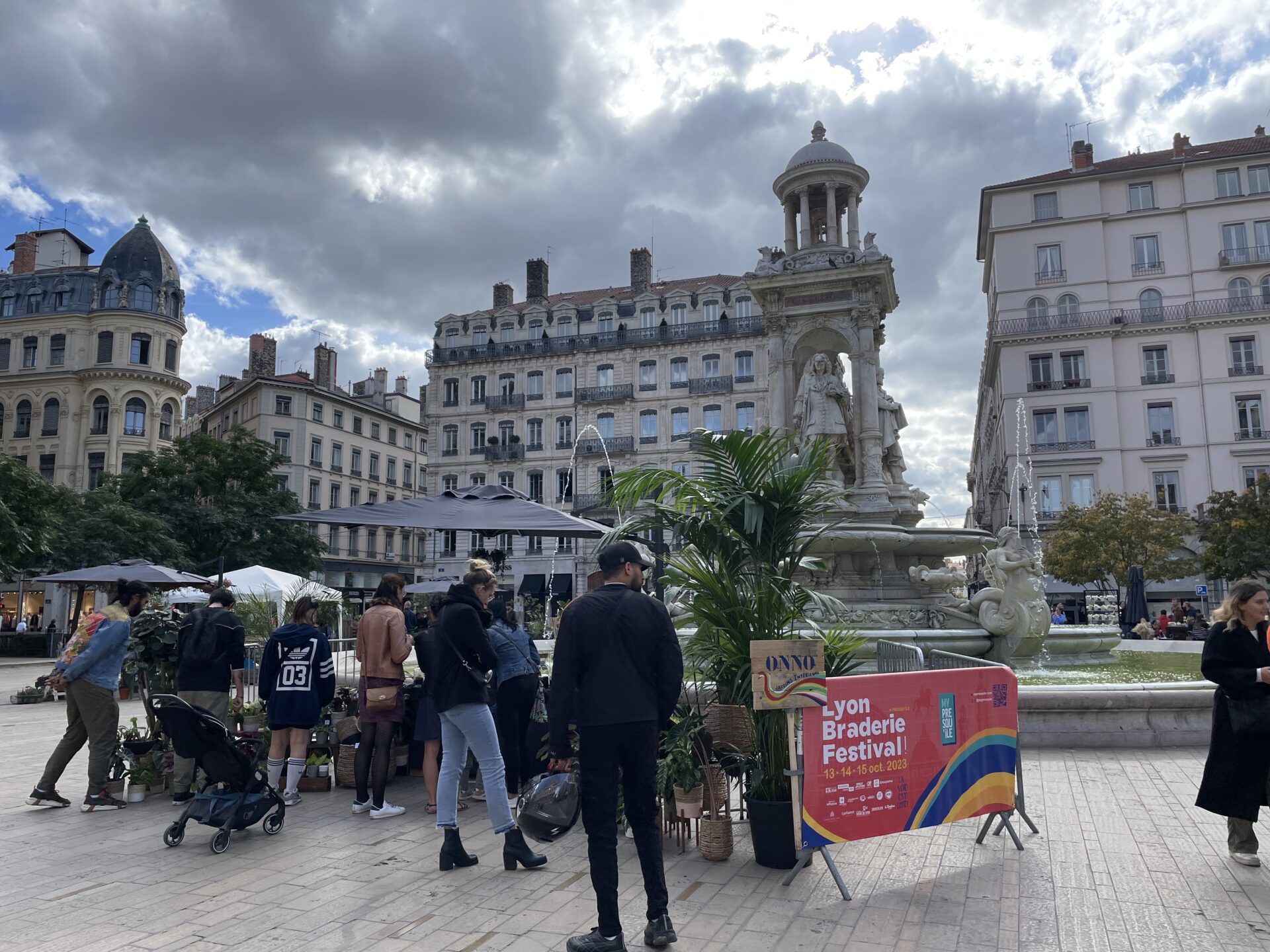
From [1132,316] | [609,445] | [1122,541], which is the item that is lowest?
[1122,541]

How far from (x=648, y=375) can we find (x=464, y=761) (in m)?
49.2

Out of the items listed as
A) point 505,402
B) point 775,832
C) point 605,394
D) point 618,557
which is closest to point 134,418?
point 505,402

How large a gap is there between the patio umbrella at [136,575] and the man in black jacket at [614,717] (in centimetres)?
1391

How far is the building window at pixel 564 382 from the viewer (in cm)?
5594

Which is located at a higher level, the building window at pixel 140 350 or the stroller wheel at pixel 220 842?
the building window at pixel 140 350

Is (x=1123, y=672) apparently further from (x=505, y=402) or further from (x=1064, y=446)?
(x=505, y=402)

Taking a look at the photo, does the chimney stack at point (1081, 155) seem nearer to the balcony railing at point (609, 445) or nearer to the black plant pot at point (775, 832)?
the balcony railing at point (609, 445)

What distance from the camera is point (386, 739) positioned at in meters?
7.15

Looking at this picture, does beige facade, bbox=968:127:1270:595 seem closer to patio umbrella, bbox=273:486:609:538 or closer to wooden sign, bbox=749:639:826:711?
patio umbrella, bbox=273:486:609:538

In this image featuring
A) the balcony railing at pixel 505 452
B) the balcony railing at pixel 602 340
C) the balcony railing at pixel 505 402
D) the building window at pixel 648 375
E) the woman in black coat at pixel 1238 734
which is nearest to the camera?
the woman in black coat at pixel 1238 734

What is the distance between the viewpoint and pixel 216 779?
21.3 feet

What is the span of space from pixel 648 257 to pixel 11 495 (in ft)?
130

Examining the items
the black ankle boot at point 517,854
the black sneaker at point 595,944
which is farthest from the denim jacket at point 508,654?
the black sneaker at point 595,944

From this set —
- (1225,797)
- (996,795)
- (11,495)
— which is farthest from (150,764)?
(11,495)
